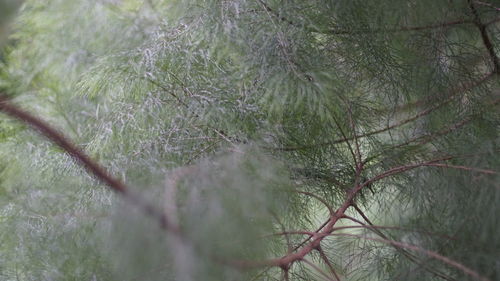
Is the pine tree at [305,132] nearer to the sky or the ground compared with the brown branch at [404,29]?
nearer to the ground

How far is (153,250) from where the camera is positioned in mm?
766

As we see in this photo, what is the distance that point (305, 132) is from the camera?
1.43 m

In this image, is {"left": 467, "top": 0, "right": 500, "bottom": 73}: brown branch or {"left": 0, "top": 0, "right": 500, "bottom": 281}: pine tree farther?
{"left": 467, "top": 0, "right": 500, "bottom": 73}: brown branch

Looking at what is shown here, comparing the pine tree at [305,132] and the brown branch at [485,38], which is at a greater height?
the brown branch at [485,38]

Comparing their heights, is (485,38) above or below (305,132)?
above

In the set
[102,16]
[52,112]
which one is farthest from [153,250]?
[102,16]

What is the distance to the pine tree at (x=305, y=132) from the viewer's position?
44.4 inches

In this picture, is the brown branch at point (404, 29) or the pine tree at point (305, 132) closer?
the pine tree at point (305, 132)

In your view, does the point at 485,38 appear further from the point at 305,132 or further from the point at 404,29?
the point at 305,132

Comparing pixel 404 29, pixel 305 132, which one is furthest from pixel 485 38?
pixel 305 132

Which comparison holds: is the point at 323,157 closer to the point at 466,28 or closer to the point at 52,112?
the point at 466,28

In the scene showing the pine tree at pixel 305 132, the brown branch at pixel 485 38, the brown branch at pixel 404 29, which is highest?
the brown branch at pixel 485 38

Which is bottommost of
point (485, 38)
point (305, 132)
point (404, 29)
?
point (305, 132)

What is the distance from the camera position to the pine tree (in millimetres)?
1129
